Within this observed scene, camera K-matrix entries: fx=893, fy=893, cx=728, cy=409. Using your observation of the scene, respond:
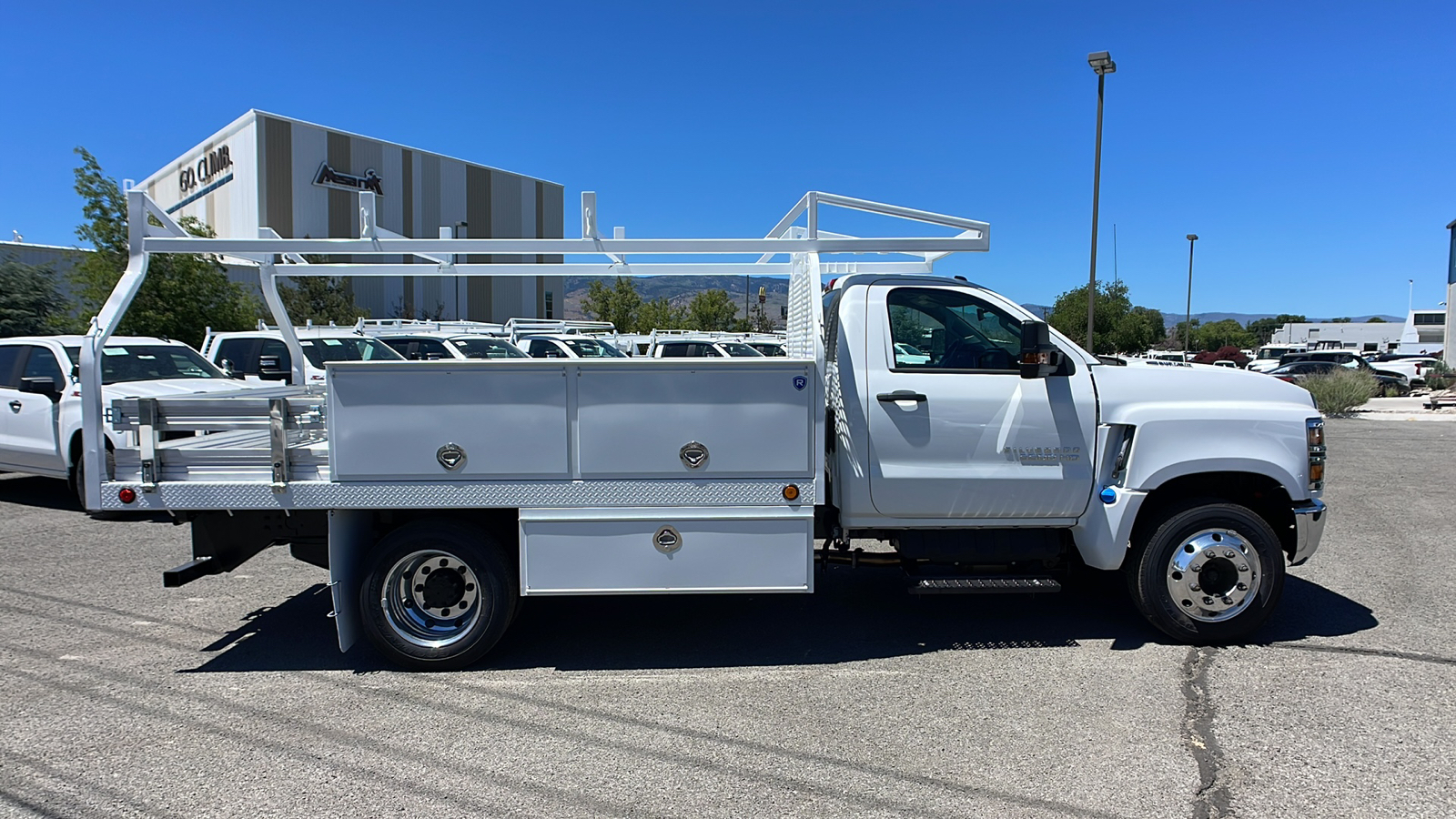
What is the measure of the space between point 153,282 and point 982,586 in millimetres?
16753

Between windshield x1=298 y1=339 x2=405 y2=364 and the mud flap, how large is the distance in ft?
29.8

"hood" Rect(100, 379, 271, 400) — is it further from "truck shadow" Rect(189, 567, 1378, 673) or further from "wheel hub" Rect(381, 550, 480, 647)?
"wheel hub" Rect(381, 550, 480, 647)

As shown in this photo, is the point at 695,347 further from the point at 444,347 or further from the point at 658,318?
the point at 658,318

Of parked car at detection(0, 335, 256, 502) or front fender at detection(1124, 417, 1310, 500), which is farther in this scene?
parked car at detection(0, 335, 256, 502)

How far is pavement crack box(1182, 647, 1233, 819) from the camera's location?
344 cm

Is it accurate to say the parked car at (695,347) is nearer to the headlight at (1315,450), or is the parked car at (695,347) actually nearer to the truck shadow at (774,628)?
the truck shadow at (774,628)

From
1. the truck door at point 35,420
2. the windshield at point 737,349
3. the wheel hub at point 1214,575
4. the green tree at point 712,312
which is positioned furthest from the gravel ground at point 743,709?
the green tree at point 712,312

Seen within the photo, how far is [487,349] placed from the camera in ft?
56.7

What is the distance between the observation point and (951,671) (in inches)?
190

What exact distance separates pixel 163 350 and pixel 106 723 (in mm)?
6727

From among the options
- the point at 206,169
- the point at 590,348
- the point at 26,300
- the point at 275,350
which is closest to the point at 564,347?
the point at 590,348

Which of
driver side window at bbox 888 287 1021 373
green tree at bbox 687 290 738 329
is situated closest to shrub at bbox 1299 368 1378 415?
driver side window at bbox 888 287 1021 373

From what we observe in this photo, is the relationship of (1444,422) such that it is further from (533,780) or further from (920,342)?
(533,780)

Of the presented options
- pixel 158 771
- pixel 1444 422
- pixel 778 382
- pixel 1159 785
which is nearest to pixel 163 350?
pixel 158 771
